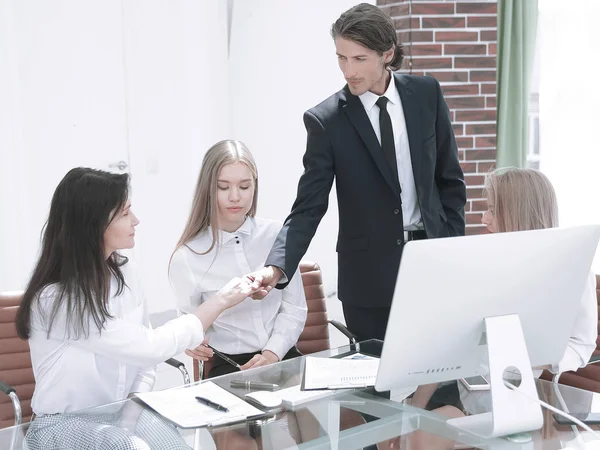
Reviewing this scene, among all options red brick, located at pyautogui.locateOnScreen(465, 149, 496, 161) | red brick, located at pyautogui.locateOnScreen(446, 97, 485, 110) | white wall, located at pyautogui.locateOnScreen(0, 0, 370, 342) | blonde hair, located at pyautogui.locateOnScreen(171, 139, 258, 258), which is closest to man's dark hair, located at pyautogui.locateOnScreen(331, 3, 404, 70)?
blonde hair, located at pyautogui.locateOnScreen(171, 139, 258, 258)

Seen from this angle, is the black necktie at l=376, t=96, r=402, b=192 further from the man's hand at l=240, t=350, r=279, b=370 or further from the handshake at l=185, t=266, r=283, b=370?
the man's hand at l=240, t=350, r=279, b=370

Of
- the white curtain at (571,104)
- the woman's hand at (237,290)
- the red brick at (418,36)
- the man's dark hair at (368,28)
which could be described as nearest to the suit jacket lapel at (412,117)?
the man's dark hair at (368,28)

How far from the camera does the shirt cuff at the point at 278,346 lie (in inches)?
106

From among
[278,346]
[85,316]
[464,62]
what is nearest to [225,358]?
[278,346]

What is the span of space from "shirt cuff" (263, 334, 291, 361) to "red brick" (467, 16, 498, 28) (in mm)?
2018

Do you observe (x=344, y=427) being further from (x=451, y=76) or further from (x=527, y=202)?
(x=451, y=76)

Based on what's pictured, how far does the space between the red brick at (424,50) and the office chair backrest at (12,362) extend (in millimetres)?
2166

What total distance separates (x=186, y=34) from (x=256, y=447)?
3125 millimetres

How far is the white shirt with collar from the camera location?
8.87ft

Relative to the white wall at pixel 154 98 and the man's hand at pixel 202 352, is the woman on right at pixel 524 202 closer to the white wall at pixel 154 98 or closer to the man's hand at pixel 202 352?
the man's hand at pixel 202 352

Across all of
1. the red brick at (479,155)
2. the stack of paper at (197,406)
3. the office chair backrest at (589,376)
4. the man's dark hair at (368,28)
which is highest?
the man's dark hair at (368,28)

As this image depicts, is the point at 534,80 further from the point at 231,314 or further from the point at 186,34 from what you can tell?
the point at 231,314

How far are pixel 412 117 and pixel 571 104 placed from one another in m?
1.81

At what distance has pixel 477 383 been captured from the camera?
2.03 meters
